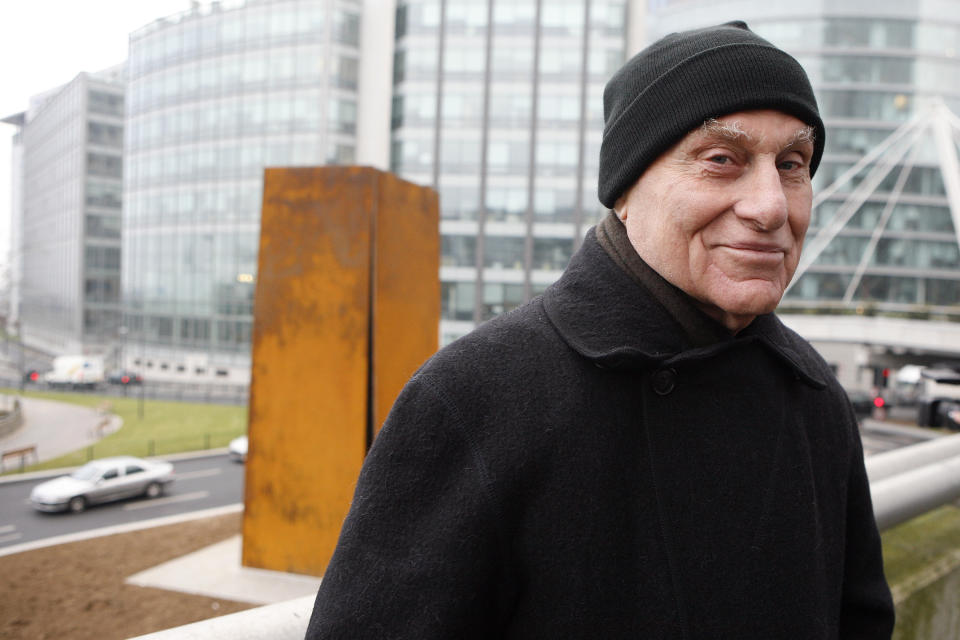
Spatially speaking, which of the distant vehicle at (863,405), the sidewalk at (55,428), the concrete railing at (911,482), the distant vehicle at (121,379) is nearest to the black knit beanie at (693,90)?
the concrete railing at (911,482)

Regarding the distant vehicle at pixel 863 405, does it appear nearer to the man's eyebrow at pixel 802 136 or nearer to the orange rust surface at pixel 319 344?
the orange rust surface at pixel 319 344

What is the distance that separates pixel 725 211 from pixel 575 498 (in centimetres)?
56

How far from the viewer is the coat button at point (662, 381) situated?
1250 millimetres

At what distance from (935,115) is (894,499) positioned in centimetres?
3621

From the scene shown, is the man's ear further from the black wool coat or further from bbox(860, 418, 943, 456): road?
bbox(860, 418, 943, 456): road

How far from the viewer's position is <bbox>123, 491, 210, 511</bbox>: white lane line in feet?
42.8

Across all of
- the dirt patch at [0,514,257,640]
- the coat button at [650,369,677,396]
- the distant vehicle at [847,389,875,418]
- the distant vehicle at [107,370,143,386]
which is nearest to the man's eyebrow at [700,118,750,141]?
the coat button at [650,369,677,396]

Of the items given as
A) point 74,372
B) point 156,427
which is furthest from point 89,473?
point 156,427

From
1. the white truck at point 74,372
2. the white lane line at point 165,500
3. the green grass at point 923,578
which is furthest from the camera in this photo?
→ the white truck at point 74,372

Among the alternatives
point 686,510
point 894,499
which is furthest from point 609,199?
point 894,499

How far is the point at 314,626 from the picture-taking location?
1.13 metres

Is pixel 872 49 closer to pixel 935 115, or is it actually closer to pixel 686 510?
pixel 935 115

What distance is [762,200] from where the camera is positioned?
1.25 meters

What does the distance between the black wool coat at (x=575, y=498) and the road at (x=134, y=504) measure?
8.25m
